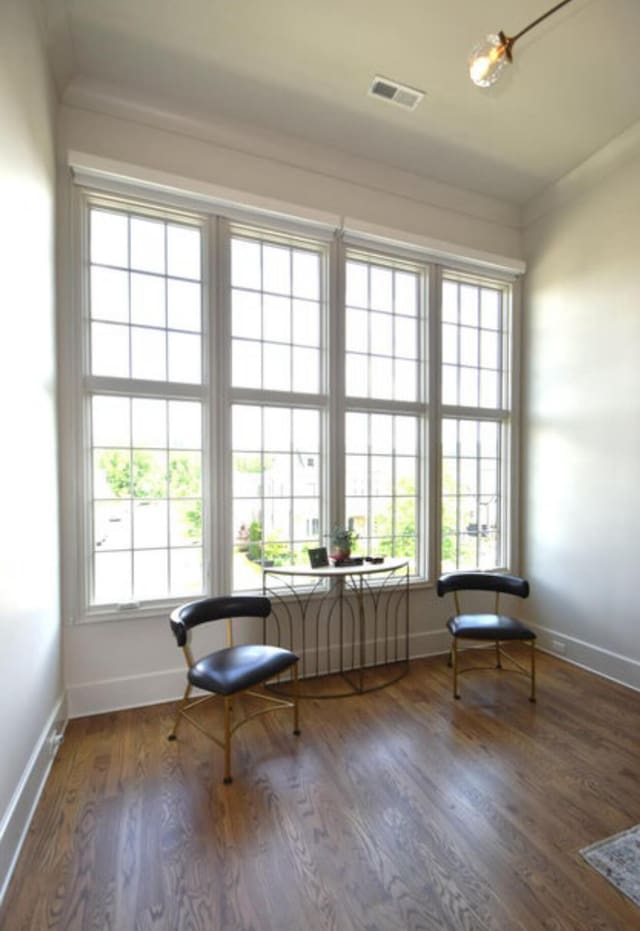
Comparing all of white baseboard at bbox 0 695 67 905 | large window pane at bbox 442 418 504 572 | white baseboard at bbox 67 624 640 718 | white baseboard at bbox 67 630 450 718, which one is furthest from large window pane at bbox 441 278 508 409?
white baseboard at bbox 0 695 67 905

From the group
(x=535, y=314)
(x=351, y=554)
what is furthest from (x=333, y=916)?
(x=535, y=314)

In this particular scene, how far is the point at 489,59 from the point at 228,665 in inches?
119

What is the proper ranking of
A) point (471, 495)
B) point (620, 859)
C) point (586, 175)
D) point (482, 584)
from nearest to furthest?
point (620, 859) → point (482, 584) → point (586, 175) → point (471, 495)

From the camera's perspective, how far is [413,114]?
2.84 metres

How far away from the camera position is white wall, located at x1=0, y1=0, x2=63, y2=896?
1.58 m

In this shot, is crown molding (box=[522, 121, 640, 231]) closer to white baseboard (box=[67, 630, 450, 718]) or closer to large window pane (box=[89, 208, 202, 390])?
large window pane (box=[89, 208, 202, 390])

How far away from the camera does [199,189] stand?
2.71m

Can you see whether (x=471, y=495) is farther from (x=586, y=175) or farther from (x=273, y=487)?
(x=586, y=175)

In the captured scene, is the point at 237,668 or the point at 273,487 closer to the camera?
the point at 237,668

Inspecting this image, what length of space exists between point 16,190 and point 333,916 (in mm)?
2893

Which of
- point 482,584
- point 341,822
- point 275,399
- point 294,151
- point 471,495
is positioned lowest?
point 341,822

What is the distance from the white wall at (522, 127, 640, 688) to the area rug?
1562 millimetres

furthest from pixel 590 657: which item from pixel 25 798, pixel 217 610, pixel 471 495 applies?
pixel 25 798

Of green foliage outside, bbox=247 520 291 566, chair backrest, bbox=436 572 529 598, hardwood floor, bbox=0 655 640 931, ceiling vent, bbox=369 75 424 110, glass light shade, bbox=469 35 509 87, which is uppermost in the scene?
ceiling vent, bbox=369 75 424 110
